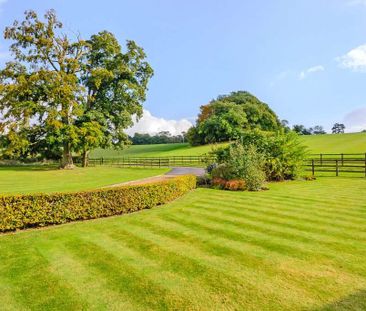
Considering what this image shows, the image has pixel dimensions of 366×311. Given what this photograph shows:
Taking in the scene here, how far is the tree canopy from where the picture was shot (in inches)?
2303

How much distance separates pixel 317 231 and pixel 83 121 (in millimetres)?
32378

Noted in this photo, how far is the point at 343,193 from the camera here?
13.7 m

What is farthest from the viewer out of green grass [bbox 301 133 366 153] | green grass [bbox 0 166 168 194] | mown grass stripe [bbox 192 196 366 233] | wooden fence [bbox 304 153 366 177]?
green grass [bbox 301 133 366 153]

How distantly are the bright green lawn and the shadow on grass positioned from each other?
0.01m

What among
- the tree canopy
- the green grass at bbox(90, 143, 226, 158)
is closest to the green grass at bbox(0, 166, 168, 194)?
the green grass at bbox(90, 143, 226, 158)

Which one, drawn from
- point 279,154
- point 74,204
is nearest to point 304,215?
point 74,204

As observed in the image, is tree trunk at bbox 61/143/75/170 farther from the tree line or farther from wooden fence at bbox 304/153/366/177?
the tree line

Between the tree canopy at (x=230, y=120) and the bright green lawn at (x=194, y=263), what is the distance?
44837 mm

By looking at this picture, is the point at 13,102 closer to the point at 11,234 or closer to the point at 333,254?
the point at 11,234

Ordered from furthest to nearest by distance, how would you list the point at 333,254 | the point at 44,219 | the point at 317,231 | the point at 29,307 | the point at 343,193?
the point at 343,193
the point at 44,219
the point at 317,231
the point at 333,254
the point at 29,307

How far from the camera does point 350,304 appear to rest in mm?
4414

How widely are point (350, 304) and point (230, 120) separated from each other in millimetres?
56710

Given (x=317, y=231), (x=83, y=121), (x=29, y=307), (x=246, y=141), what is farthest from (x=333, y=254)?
(x=83, y=121)

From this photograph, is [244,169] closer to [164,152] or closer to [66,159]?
[66,159]
